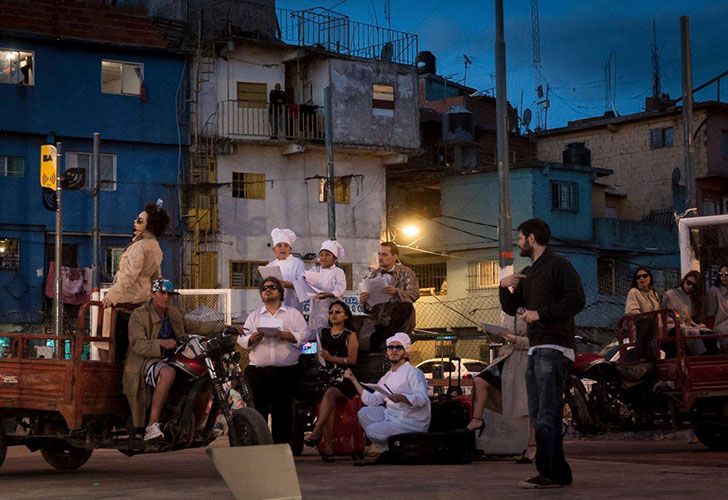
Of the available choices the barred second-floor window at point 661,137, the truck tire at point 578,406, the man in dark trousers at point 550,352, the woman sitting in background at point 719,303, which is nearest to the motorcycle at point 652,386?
the truck tire at point 578,406

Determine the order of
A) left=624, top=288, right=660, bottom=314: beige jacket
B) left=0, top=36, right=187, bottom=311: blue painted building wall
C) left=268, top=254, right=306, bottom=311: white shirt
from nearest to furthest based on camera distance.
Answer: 1. left=268, top=254, right=306, bottom=311: white shirt
2. left=624, top=288, right=660, bottom=314: beige jacket
3. left=0, top=36, right=187, bottom=311: blue painted building wall

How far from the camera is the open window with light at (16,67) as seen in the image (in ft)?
142

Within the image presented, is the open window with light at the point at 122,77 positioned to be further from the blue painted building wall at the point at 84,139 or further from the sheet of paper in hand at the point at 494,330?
the sheet of paper in hand at the point at 494,330

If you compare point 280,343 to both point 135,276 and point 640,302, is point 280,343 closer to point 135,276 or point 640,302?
point 135,276

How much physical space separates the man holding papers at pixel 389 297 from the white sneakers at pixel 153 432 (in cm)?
440

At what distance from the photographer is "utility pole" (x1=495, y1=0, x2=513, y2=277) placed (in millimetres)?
25828

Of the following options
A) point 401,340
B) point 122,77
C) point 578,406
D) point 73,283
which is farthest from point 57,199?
point 122,77

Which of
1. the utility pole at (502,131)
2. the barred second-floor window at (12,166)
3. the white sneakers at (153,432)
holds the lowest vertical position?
the white sneakers at (153,432)

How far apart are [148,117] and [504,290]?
116ft

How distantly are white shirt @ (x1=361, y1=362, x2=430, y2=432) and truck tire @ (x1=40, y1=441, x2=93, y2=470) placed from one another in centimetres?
329

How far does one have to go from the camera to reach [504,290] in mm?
11070

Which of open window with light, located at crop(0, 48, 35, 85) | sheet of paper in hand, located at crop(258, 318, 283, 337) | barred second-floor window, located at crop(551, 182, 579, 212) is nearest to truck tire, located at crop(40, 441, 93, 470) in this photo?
sheet of paper in hand, located at crop(258, 318, 283, 337)

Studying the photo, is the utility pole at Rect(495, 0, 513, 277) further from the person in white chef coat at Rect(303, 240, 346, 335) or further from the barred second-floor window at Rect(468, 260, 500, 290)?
the barred second-floor window at Rect(468, 260, 500, 290)

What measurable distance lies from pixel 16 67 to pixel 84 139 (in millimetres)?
3193
